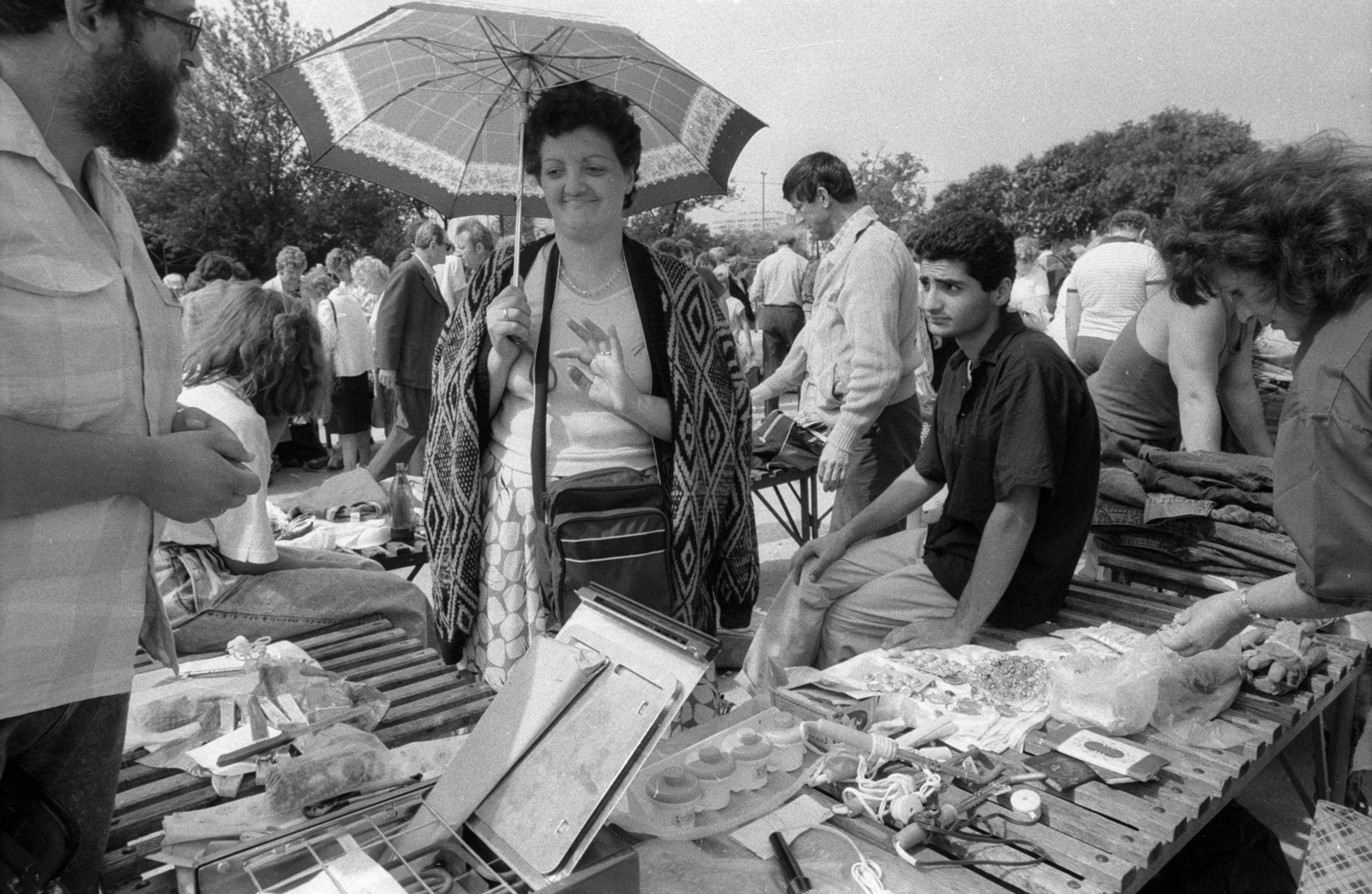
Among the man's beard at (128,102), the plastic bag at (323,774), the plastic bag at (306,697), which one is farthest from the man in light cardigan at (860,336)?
the man's beard at (128,102)

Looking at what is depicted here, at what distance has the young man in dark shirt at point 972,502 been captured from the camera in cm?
267

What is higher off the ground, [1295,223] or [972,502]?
[1295,223]

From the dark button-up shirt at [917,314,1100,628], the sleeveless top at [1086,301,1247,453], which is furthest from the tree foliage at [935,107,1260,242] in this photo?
the dark button-up shirt at [917,314,1100,628]

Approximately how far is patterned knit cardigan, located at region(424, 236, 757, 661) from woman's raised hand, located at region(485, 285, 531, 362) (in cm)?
8

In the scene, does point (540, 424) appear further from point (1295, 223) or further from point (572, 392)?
point (1295, 223)

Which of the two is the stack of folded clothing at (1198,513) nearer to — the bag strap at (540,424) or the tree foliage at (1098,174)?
the bag strap at (540,424)

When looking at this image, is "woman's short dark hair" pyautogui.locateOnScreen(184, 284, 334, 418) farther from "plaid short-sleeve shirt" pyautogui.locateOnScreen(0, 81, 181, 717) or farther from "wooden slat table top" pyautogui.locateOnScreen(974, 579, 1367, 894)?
"wooden slat table top" pyautogui.locateOnScreen(974, 579, 1367, 894)

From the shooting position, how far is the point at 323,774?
1667 millimetres

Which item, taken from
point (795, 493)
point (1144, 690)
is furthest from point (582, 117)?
point (795, 493)

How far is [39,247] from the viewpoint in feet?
3.94

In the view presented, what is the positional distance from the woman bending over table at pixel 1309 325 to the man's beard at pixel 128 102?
195 cm

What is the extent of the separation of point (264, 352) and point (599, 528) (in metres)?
1.34

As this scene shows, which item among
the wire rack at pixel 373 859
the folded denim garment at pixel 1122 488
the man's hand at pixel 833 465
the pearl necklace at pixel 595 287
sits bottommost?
the wire rack at pixel 373 859

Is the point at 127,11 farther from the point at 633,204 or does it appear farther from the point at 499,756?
the point at 633,204
